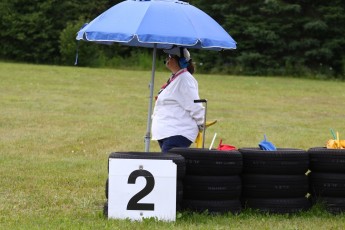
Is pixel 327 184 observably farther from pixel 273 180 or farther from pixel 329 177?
pixel 273 180

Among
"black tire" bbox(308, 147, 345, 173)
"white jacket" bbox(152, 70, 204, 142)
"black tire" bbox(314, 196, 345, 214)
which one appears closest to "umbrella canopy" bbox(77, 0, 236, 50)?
"white jacket" bbox(152, 70, 204, 142)

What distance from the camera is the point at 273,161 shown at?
711 cm

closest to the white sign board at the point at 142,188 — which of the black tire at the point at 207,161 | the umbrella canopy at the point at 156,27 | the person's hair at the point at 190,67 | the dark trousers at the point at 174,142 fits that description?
the black tire at the point at 207,161

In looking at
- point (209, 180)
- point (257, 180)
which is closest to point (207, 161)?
point (209, 180)

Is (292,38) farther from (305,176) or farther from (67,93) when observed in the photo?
(305,176)

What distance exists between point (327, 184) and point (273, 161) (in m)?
0.62

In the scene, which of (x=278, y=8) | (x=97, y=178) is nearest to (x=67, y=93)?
(x=97, y=178)

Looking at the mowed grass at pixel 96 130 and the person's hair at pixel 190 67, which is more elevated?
the person's hair at pixel 190 67

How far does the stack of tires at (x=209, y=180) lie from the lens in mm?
6926

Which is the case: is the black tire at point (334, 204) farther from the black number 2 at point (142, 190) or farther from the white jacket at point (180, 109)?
the black number 2 at point (142, 190)

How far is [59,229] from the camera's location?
619 centimetres

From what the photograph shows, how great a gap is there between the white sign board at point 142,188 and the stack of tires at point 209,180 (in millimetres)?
390

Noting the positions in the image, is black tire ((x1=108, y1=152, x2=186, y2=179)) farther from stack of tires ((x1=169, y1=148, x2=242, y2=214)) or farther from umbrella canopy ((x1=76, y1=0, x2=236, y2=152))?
umbrella canopy ((x1=76, y1=0, x2=236, y2=152))

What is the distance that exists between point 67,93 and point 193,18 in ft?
50.1
